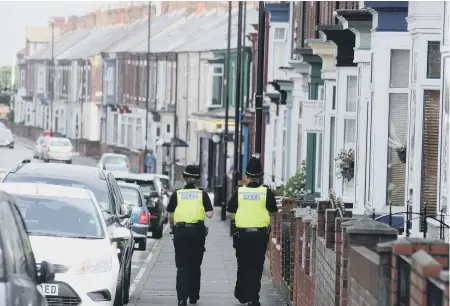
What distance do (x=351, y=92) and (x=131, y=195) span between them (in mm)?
8136

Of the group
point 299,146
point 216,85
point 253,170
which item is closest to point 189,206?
point 253,170

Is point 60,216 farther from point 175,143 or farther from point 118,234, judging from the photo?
point 175,143

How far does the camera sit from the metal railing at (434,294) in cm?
759

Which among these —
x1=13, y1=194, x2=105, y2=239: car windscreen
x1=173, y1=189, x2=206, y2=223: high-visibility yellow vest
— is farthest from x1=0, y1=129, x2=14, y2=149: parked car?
x1=13, y1=194, x2=105, y2=239: car windscreen

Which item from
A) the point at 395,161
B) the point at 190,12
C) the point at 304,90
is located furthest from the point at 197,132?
the point at 395,161

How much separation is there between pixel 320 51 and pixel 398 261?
18299 mm

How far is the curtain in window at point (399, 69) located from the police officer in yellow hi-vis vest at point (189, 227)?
3451 mm

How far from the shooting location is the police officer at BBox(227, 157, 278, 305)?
16703mm

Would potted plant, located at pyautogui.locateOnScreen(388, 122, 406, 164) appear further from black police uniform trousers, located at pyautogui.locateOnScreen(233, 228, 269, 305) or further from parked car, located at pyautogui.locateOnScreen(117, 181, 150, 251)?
parked car, located at pyautogui.locateOnScreen(117, 181, 150, 251)

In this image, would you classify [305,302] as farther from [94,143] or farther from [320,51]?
[94,143]

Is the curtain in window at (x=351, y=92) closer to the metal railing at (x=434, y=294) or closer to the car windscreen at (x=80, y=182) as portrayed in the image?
the car windscreen at (x=80, y=182)

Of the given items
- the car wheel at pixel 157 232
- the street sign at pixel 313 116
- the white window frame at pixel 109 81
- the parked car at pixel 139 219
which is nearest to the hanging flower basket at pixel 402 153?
the street sign at pixel 313 116

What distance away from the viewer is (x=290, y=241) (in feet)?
58.8

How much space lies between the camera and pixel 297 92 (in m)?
34.8
